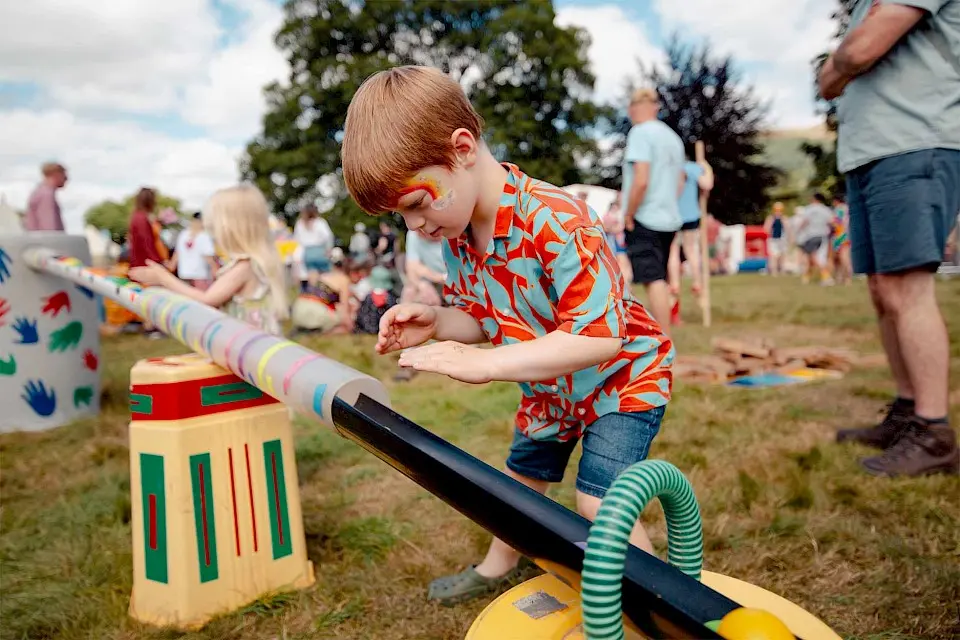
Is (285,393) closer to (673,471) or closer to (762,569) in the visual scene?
(673,471)

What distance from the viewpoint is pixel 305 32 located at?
88.6 ft

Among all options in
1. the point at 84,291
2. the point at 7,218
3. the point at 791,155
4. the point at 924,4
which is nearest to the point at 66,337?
the point at 84,291

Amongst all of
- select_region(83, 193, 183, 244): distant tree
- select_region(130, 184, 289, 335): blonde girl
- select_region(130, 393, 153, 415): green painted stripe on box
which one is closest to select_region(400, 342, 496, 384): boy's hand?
select_region(130, 393, 153, 415): green painted stripe on box

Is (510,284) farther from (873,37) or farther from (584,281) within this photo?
(873,37)

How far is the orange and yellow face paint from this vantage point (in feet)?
4.33

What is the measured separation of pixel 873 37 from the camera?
2.35 metres

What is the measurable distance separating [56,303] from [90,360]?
39cm

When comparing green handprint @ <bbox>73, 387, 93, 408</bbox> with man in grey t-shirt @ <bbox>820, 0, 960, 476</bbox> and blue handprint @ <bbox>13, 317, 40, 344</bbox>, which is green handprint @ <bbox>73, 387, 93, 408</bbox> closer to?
blue handprint @ <bbox>13, 317, 40, 344</bbox>

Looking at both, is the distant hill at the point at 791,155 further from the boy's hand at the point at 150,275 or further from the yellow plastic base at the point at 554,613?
the yellow plastic base at the point at 554,613

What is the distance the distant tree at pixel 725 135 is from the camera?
29141 mm

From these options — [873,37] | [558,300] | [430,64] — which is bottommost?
[558,300]

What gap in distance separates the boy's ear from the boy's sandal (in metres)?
1.13

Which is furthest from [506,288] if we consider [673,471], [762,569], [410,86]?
[762,569]

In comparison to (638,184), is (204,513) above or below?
below
